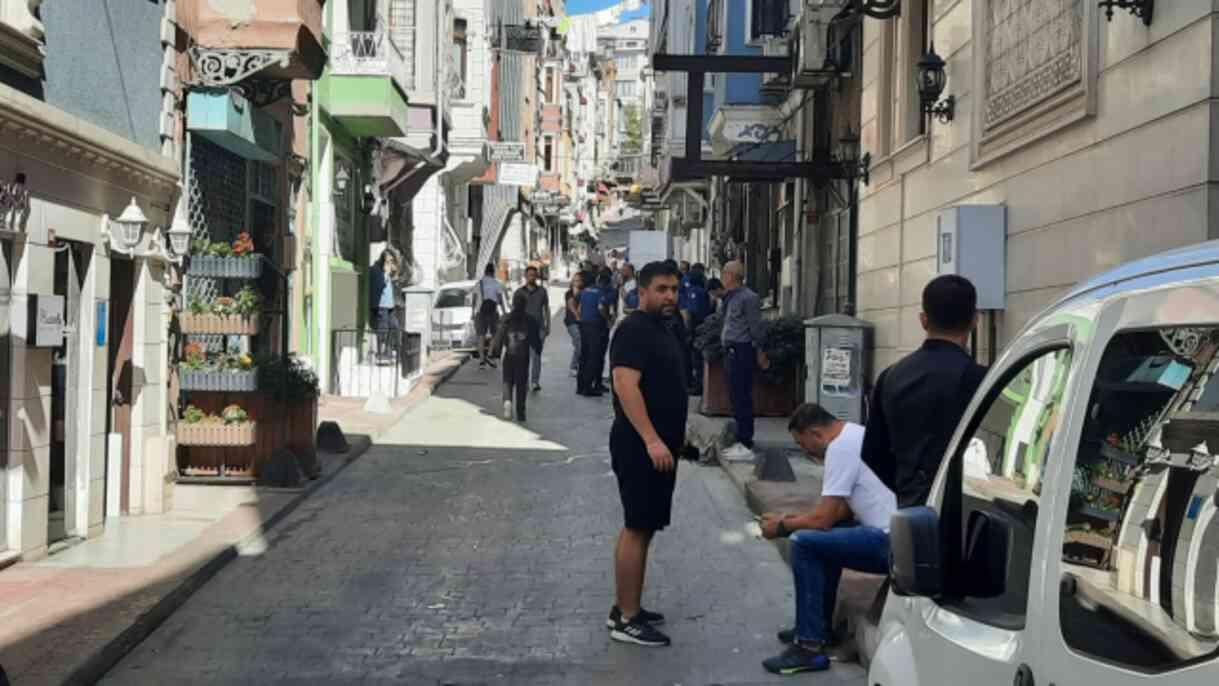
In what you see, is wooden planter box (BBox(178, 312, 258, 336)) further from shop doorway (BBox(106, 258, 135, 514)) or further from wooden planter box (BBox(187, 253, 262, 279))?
shop doorway (BBox(106, 258, 135, 514))

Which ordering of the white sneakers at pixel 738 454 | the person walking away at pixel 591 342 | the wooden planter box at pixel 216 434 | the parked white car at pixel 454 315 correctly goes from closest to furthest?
the wooden planter box at pixel 216 434
the white sneakers at pixel 738 454
the person walking away at pixel 591 342
the parked white car at pixel 454 315

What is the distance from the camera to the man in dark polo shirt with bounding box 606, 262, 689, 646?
6805 millimetres

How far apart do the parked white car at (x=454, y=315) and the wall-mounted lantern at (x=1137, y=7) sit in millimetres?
23061

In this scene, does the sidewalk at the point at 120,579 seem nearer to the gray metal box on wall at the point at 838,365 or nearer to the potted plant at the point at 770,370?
Answer: the gray metal box on wall at the point at 838,365

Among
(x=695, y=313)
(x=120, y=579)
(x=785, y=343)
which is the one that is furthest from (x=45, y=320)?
(x=695, y=313)

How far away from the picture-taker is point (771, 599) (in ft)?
26.3

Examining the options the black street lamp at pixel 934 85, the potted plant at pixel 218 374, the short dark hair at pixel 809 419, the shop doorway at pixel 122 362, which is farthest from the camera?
the potted plant at pixel 218 374

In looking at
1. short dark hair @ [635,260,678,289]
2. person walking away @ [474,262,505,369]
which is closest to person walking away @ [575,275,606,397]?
person walking away @ [474,262,505,369]

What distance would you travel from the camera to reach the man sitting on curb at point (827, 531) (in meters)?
6.34

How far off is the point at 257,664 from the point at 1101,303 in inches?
195

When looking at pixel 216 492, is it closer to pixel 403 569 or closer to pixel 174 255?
pixel 174 255

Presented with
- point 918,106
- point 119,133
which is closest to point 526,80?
point 918,106

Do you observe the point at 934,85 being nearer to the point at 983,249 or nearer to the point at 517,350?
the point at 983,249

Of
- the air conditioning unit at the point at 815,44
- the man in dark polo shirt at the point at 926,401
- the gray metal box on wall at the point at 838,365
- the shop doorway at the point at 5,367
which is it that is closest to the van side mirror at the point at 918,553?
the man in dark polo shirt at the point at 926,401
